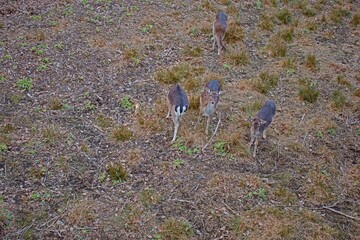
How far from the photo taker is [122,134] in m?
5.39

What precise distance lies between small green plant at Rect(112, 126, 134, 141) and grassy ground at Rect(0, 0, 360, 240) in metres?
0.01

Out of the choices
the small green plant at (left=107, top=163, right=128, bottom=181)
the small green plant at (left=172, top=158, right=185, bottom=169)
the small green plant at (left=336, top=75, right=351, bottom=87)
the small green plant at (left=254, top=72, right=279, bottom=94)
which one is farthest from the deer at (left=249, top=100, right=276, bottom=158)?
the small green plant at (left=336, top=75, right=351, bottom=87)

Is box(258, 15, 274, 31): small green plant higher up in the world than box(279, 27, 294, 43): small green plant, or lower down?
higher up

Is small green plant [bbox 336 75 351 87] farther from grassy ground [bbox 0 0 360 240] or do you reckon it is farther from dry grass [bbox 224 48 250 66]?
dry grass [bbox 224 48 250 66]

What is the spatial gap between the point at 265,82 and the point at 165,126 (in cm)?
193

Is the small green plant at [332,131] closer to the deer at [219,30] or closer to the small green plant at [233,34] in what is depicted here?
the deer at [219,30]

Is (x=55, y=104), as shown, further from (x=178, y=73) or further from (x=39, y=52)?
(x=178, y=73)

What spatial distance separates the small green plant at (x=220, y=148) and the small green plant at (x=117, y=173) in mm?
1148

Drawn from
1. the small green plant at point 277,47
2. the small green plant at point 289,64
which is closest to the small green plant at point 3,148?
the small green plant at point 289,64

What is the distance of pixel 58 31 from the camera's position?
24.2ft

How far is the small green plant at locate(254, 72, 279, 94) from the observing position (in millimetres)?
6578

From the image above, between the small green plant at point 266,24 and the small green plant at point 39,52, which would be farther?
the small green plant at point 266,24

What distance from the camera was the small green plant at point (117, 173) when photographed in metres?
4.83

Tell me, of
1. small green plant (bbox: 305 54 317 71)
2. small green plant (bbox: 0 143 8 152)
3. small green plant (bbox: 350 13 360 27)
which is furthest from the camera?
small green plant (bbox: 350 13 360 27)
